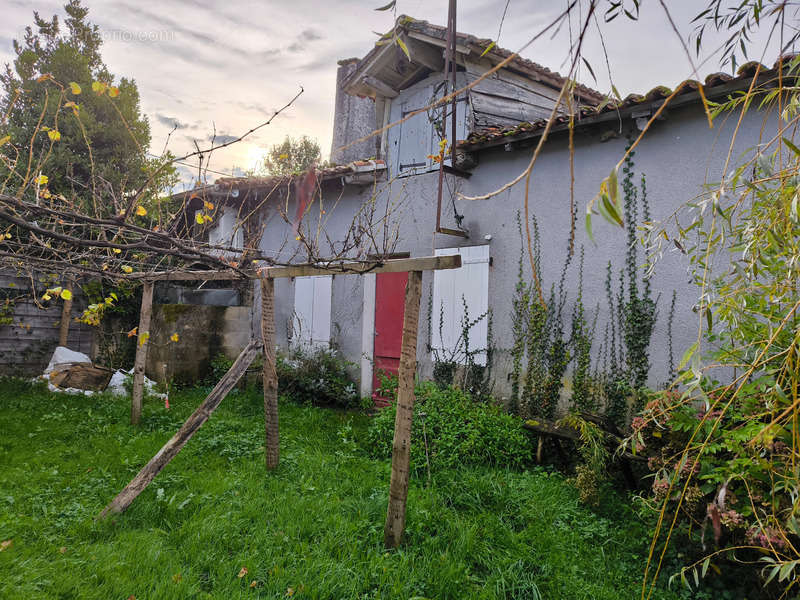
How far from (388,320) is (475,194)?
2.25 m

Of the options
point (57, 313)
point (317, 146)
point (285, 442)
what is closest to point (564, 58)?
point (285, 442)

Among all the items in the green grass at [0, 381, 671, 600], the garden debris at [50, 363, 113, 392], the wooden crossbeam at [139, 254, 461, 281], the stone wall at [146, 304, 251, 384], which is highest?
the wooden crossbeam at [139, 254, 461, 281]

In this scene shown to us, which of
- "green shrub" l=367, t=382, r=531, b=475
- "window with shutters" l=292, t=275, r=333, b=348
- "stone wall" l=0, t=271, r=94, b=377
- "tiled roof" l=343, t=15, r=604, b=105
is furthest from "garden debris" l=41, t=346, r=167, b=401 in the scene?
"tiled roof" l=343, t=15, r=604, b=105

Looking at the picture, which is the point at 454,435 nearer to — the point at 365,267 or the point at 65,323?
the point at 365,267

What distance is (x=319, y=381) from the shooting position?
712 cm

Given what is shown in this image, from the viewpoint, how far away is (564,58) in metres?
0.92

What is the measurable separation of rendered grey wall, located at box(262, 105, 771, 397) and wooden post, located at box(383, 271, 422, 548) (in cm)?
155

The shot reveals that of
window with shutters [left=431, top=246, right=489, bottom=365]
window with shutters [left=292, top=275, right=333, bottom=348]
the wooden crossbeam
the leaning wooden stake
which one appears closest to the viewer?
the wooden crossbeam

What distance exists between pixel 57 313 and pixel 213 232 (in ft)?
9.72

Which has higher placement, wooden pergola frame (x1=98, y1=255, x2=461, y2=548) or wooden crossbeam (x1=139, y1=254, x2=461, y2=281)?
wooden crossbeam (x1=139, y1=254, x2=461, y2=281)

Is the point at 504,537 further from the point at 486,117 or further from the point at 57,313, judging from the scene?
the point at 57,313

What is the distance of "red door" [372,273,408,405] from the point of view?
23.4 ft

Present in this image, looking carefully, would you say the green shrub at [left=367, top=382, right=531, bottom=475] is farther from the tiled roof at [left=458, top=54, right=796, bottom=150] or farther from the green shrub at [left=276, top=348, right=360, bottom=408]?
the tiled roof at [left=458, top=54, right=796, bottom=150]

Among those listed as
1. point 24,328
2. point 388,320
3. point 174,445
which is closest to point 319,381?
point 388,320
